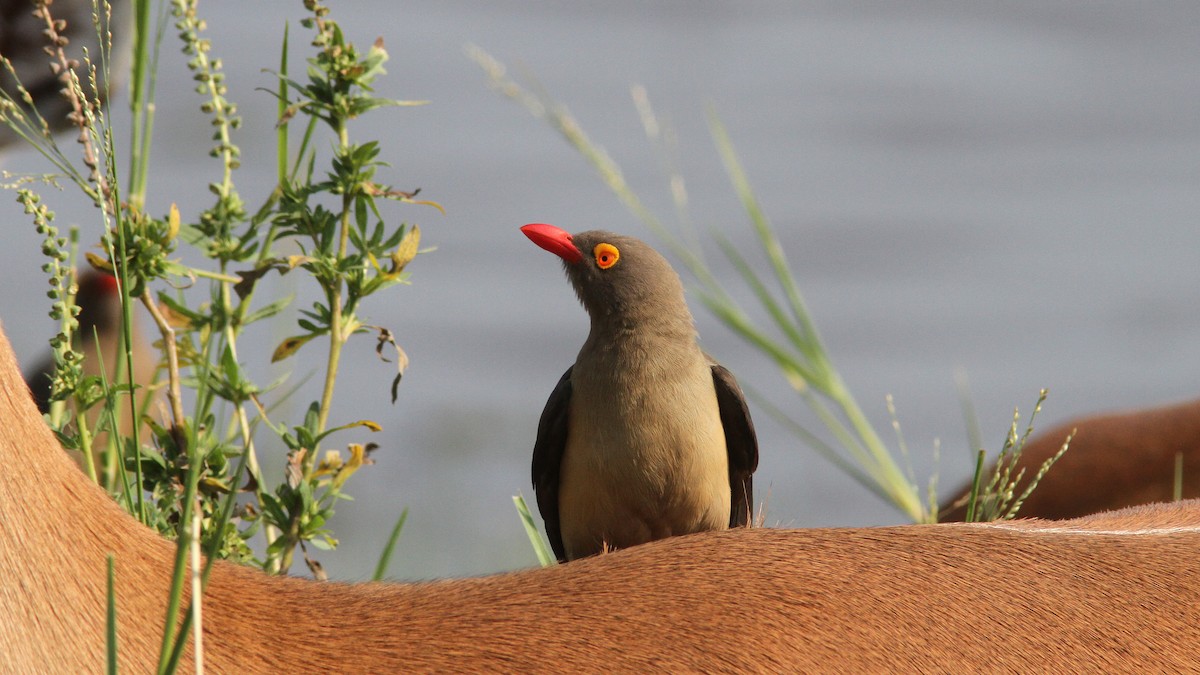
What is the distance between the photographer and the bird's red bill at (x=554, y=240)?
5.80ft

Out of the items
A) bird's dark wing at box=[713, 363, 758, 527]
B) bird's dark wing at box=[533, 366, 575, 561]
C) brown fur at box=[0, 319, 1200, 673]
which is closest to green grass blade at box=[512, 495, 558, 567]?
bird's dark wing at box=[533, 366, 575, 561]

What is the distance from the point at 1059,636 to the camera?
1.30m

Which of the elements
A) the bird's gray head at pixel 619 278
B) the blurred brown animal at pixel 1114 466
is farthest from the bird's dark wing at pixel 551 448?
the blurred brown animal at pixel 1114 466

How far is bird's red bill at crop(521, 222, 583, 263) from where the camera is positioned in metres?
1.77

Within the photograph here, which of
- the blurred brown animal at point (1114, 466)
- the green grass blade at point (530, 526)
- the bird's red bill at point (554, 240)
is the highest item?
the bird's red bill at point (554, 240)

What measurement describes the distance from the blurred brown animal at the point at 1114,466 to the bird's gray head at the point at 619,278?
1.41m

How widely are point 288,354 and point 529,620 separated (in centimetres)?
78

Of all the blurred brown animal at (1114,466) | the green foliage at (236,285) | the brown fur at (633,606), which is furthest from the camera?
the blurred brown animal at (1114,466)

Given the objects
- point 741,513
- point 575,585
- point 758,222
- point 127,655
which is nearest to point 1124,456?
point 758,222

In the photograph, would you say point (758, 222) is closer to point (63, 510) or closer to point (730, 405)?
point (730, 405)

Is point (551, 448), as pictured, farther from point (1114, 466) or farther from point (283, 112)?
point (1114, 466)

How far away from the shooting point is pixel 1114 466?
10.2ft

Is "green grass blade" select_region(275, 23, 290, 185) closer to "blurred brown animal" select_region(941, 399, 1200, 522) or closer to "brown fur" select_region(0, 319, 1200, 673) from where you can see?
"brown fur" select_region(0, 319, 1200, 673)

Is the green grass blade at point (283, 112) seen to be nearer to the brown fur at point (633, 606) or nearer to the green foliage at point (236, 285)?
the green foliage at point (236, 285)
